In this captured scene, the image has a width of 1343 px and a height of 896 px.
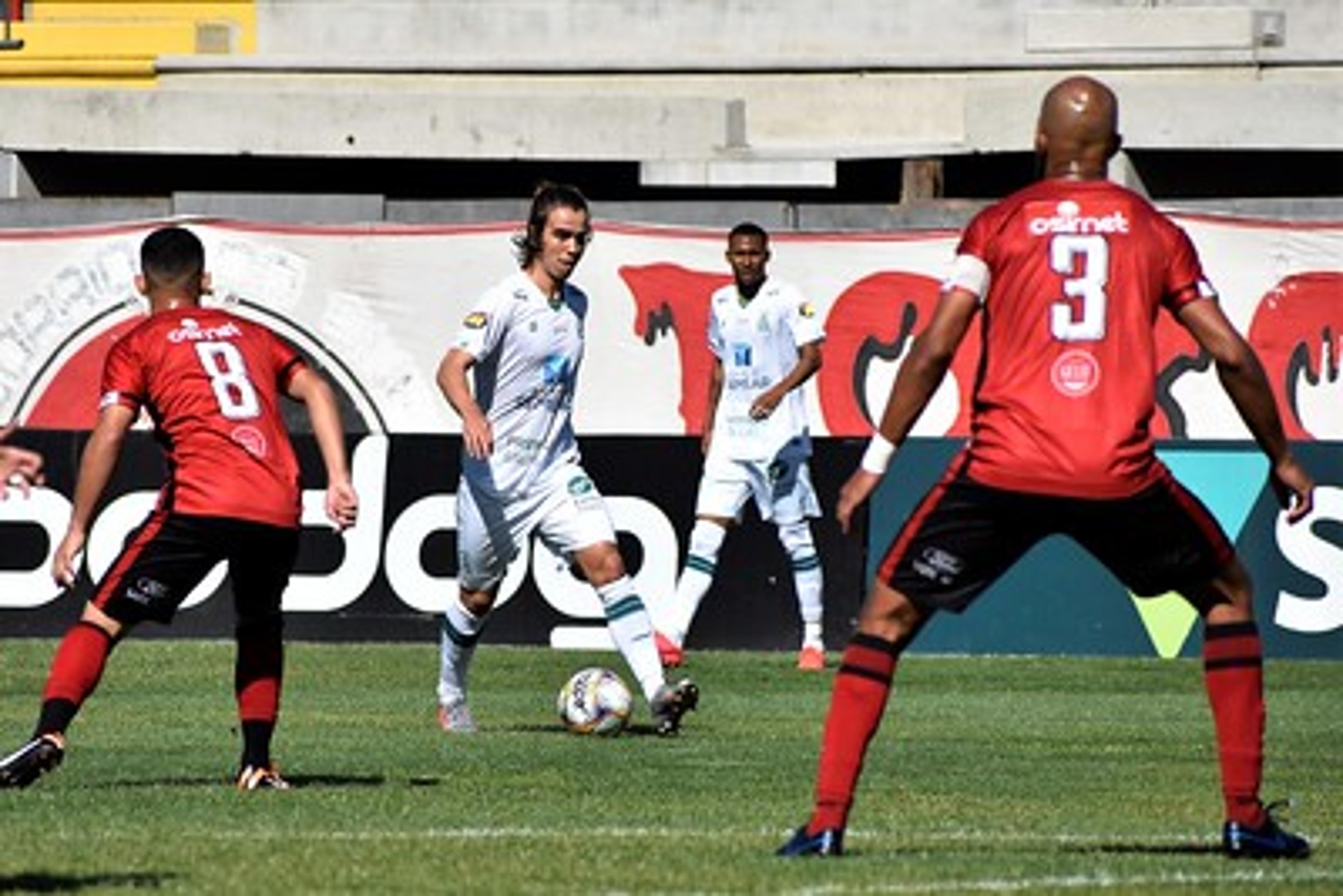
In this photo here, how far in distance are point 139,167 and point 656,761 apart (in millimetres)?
19977

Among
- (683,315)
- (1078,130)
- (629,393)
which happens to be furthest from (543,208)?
(629,393)

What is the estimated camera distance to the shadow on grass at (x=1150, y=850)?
422 inches

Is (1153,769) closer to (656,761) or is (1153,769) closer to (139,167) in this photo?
(656,761)

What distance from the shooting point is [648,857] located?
10.4 metres

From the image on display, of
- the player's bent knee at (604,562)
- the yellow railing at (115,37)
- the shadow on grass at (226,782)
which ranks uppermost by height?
the yellow railing at (115,37)

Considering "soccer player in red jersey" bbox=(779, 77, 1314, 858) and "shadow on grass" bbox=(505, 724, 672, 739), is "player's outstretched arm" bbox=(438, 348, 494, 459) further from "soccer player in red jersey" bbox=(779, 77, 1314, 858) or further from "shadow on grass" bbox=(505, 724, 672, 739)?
"soccer player in red jersey" bbox=(779, 77, 1314, 858)

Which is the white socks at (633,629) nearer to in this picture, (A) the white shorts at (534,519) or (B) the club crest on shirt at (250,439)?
(A) the white shorts at (534,519)

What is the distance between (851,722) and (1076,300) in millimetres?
1338

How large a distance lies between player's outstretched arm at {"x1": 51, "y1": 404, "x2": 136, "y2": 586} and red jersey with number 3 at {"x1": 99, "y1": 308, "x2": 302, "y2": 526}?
69mm

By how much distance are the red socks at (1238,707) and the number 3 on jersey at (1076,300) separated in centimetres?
98

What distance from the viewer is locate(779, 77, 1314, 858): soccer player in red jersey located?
400 inches

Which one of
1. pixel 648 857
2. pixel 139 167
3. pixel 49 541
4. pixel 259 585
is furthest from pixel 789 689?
pixel 139 167

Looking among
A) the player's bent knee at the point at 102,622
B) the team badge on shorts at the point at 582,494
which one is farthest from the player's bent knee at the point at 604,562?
the player's bent knee at the point at 102,622

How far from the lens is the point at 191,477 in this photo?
1246 centimetres
